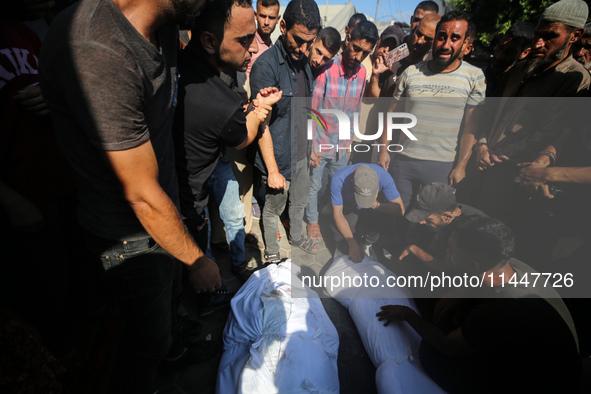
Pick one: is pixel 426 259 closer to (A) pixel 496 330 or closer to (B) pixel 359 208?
(B) pixel 359 208

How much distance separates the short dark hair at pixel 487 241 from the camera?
60.7 inches

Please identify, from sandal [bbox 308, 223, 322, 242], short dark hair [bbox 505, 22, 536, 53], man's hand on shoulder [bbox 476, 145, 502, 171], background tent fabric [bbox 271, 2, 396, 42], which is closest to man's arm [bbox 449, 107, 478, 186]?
man's hand on shoulder [bbox 476, 145, 502, 171]

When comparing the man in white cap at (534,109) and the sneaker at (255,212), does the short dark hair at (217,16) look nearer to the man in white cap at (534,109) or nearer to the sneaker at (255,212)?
the sneaker at (255,212)

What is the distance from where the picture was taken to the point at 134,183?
884mm

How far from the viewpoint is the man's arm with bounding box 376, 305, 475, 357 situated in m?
1.45

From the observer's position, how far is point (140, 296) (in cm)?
118

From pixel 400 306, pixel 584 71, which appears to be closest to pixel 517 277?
pixel 400 306

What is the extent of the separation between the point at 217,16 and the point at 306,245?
2157 millimetres

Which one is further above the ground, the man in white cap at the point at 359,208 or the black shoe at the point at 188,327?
the man in white cap at the point at 359,208

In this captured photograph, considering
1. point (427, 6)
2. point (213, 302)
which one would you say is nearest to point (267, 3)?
point (427, 6)

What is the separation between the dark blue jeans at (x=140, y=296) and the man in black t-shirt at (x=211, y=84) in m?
0.57

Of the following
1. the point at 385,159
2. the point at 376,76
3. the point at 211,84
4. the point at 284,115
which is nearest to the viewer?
the point at 211,84

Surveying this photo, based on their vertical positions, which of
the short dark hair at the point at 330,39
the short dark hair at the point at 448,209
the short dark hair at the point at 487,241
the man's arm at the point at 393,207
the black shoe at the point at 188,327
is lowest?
the black shoe at the point at 188,327

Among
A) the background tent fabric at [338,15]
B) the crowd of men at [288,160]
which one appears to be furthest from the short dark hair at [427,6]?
the background tent fabric at [338,15]
